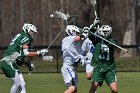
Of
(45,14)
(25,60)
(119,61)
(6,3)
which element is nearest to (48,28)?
(45,14)

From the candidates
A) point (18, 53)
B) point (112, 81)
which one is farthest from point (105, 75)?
point (18, 53)

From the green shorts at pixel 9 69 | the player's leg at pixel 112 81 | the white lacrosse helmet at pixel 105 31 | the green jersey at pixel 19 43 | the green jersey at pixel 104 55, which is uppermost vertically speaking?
the white lacrosse helmet at pixel 105 31

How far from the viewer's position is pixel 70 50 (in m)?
14.6

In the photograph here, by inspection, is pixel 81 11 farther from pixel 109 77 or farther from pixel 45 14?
pixel 109 77

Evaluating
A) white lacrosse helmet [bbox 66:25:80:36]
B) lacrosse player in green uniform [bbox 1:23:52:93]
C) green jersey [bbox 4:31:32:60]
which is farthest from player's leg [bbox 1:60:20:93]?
white lacrosse helmet [bbox 66:25:80:36]

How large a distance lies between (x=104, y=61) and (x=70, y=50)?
0.89 m

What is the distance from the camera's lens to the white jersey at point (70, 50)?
1460 cm

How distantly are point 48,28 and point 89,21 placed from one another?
786 cm

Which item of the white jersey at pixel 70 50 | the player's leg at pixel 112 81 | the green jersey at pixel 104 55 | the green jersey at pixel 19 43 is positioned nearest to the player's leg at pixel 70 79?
the white jersey at pixel 70 50

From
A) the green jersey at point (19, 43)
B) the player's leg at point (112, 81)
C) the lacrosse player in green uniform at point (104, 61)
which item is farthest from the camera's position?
the lacrosse player in green uniform at point (104, 61)

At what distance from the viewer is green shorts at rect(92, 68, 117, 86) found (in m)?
14.5

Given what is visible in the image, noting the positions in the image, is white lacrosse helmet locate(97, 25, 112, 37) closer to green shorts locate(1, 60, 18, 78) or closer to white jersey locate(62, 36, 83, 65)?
white jersey locate(62, 36, 83, 65)

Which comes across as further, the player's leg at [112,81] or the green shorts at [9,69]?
the green shorts at [9,69]

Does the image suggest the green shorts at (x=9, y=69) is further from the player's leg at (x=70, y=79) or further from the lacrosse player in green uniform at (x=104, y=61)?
the lacrosse player in green uniform at (x=104, y=61)
